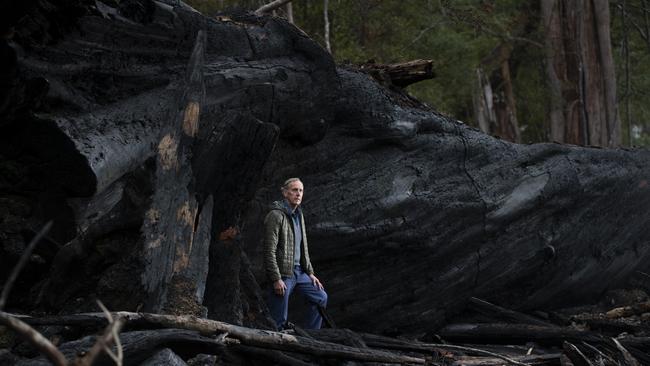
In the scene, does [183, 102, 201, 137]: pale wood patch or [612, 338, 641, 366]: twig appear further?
[612, 338, 641, 366]: twig

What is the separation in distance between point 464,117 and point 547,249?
19.7m

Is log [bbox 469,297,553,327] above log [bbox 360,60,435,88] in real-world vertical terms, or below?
below

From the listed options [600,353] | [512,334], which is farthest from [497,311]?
[600,353]

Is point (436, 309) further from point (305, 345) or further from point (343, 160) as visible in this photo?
point (305, 345)

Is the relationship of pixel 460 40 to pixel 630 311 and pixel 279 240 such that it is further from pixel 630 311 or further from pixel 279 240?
pixel 279 240

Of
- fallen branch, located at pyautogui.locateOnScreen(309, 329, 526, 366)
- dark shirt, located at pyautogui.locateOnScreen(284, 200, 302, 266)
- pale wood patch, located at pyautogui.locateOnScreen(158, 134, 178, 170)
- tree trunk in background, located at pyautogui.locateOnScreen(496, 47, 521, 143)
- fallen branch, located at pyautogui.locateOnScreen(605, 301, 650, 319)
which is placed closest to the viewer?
pale wood patch, located at pyautogui.locateOnScreen(158, 134, 178, 170)

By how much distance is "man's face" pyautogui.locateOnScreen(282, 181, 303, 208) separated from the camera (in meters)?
8.55

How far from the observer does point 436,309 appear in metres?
11.6

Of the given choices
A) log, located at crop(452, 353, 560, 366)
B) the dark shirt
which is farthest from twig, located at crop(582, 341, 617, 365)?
the dark shirt

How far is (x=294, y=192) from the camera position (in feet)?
28.2

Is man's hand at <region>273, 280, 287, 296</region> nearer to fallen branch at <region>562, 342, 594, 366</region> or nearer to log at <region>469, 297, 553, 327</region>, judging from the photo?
fallen branch at <region>562, 342, 594, 366</region>

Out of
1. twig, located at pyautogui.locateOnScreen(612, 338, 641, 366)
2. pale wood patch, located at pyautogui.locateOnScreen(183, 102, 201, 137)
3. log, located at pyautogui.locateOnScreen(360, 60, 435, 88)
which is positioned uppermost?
pale wood patch, located at pyautogui.locateOnScreen(183, 102, 201, 137)

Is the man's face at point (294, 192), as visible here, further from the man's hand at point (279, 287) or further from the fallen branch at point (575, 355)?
the fallen branch at point (575, 355)

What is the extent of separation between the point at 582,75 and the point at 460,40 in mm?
3474
